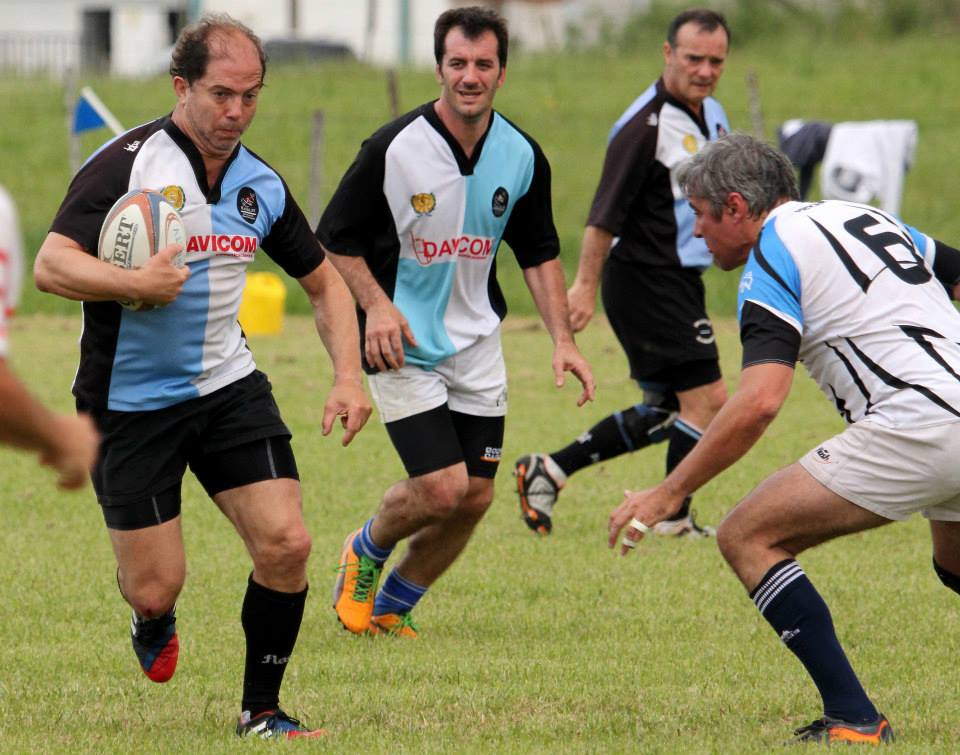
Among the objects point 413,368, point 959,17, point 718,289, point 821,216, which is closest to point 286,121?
point 718,289

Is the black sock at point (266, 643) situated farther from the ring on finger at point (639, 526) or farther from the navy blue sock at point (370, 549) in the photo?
the navy blue sock at point (370, 549)

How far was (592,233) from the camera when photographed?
26.6 ft

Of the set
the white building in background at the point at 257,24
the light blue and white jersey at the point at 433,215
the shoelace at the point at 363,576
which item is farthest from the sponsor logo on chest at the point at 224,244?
the white building in background at the point at 257,24

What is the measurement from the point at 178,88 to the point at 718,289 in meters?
13.1

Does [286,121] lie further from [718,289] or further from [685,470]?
[685,470]

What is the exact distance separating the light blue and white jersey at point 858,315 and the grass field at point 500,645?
101 centimetres

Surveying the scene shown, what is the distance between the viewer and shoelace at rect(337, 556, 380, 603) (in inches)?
255

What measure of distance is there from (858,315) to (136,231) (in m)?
2.12

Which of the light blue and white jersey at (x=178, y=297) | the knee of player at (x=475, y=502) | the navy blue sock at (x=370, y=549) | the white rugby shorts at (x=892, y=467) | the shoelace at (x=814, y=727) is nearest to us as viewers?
the white rugby shorts at (x=892, y=467)

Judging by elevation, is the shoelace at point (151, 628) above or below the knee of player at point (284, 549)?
below

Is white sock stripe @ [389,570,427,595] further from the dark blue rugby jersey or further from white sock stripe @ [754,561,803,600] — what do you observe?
the dark blue rugby jersey

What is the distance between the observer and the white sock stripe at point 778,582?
466 cm

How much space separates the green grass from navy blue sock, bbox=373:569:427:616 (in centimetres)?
1178

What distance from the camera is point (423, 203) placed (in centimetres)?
630
